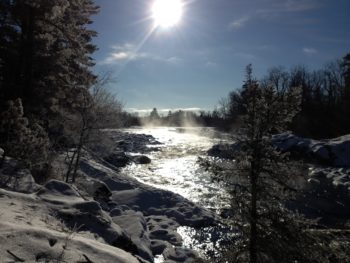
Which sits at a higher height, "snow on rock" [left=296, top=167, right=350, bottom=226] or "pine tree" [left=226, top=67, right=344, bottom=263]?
"pine tree" [left=226, top=67, right=344, bottom=263]

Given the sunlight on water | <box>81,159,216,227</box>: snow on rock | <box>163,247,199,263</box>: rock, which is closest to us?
<box>163,247,199,263</box>: rock

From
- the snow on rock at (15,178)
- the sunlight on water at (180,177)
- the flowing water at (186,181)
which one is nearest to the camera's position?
the snow on rock at (15,178)

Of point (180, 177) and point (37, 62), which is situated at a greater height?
point (37, 62)

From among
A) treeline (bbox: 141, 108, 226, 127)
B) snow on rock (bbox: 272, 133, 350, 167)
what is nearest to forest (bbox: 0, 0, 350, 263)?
snow on rock (bbox: 272, 133, 350, 167)

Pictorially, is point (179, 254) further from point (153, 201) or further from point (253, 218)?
point (153, 201)

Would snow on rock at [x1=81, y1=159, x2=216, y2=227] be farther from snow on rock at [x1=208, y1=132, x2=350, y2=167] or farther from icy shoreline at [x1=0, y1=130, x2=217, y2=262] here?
snow on rock at [x1=208, y1=132, x2=350, y2=167]

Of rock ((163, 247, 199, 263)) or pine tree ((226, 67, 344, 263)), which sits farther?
rock ((163, 247, 199, 263))

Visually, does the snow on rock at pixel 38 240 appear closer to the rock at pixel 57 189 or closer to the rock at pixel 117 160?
the rock at pixel 57 189

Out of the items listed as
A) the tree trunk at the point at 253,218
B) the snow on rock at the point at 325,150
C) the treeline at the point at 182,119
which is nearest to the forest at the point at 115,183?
the tree trunk at the point at 253,218

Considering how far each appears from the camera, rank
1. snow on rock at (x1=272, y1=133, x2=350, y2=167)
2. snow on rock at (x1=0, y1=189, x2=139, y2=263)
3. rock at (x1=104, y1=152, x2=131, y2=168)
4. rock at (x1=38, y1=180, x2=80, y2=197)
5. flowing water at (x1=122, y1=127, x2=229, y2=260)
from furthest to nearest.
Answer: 1. snow on rock at (x1=272, y1=133, x2=350, y2=167)
2. rock at (x1=104, y1=152, x2=131, y2=168)
3. flowing water at (x1=122, y1=127, x2=229, y2=260)
4. rock at (x1=38, y1=180, x2=80, y2=197)
5. snow on rock at (x1=0, y1=189, x2=139, y2=263)

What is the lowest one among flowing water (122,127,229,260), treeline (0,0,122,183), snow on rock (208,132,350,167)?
flowing water (122,127,229,260)

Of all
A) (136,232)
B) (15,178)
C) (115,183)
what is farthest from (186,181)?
(15,178)

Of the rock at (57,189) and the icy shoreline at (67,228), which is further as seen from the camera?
the rock at (57,189)

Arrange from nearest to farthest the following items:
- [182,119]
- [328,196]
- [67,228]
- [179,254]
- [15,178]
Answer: [67,228] → [15,178] → [179,254] → [328,196] → [182,119]
